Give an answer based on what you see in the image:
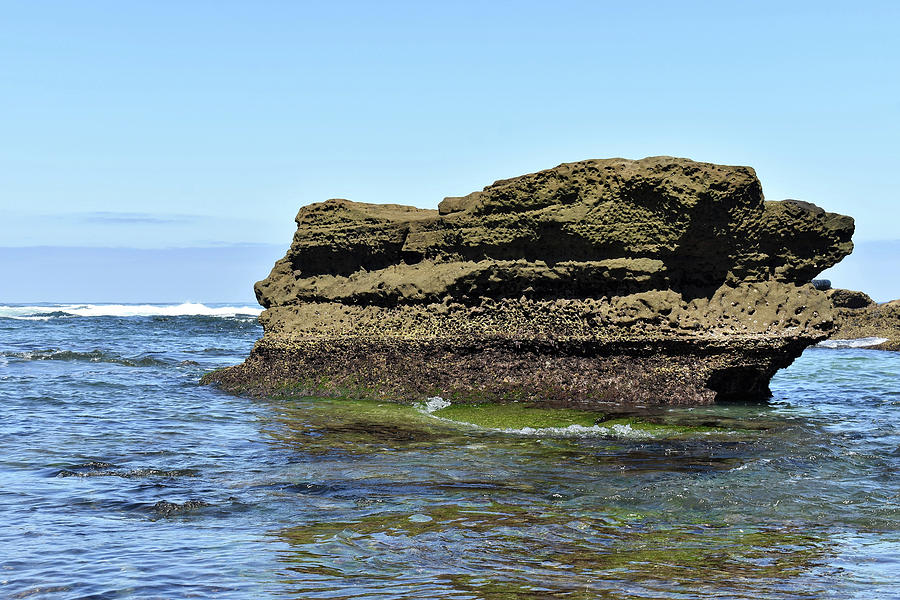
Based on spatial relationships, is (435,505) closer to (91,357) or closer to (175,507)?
(175,507)

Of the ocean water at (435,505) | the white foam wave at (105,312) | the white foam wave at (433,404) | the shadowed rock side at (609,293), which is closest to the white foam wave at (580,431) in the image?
the ocean water at (435,505)

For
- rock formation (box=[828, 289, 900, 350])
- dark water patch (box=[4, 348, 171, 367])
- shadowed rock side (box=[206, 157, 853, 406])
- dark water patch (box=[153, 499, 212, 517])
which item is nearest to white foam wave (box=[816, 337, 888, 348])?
rock formation (box=[828, 289, 900, 350])

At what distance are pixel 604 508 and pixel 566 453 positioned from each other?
220 cm

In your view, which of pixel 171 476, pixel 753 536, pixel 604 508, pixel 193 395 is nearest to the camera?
pixel 753 536

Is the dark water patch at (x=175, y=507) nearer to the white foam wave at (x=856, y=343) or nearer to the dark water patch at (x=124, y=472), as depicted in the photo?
the dark water patch at (x=124, y=472)

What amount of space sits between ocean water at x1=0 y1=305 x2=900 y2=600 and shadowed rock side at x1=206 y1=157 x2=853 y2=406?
87 cm

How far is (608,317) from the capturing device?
11.6 meters

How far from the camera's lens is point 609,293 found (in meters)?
11.8

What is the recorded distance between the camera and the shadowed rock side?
11320 mm

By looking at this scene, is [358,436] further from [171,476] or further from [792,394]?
[792,394]

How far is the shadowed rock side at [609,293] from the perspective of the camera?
11320mm

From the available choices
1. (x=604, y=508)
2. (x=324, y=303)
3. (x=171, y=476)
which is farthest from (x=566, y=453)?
(x=324, y=303)

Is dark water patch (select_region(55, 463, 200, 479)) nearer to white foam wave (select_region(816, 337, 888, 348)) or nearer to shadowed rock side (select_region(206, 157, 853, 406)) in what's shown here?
shadowed rock side (select_region(206, 157, 853, 406))

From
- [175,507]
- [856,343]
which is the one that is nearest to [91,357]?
[175,507]
